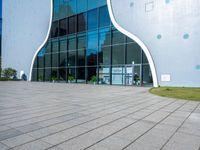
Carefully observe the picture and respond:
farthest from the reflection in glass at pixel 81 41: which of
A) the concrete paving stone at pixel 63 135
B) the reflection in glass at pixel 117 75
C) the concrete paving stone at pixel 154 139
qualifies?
the concrete paving stone at pixel 154 139

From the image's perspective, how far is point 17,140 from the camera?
11.3 feet

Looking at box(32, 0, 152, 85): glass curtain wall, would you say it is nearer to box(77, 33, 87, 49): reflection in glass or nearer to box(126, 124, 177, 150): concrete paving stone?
box(77, 33, 87, 49): reflection in glass

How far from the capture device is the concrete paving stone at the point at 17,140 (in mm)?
3264

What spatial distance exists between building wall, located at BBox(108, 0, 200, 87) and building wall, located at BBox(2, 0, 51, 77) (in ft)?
55.2

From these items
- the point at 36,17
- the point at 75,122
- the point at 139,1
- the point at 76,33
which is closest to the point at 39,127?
the point at 75,122

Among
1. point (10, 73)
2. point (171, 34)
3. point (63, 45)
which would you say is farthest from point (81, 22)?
point (10, 73)

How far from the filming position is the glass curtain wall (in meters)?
19.1

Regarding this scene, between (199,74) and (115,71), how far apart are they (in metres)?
8.63

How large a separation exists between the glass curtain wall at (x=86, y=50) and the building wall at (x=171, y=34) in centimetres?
159

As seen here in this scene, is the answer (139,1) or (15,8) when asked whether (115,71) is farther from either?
(15,8)

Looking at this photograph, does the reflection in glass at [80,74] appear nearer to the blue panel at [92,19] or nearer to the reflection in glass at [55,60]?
the reflection in glass at [55,60]

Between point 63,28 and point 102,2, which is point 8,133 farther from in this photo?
point 63,28

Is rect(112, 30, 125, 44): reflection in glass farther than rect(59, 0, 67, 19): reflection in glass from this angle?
No

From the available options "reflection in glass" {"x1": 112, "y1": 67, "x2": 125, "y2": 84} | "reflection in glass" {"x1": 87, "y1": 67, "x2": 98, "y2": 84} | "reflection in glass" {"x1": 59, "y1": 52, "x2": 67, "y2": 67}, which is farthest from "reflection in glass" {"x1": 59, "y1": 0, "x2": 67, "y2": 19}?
"reflection in glass" {"x1": 112, "y1": 67, "x2": 125, "y2": 84}
